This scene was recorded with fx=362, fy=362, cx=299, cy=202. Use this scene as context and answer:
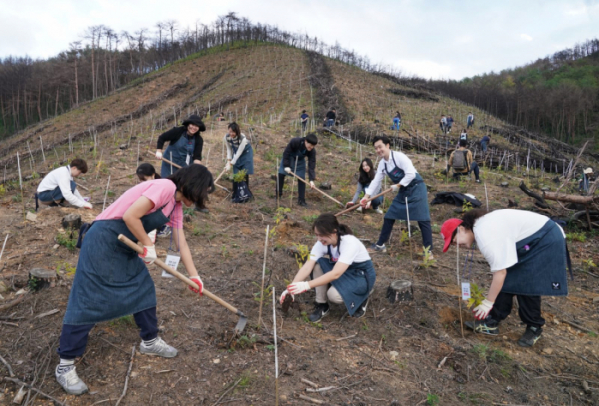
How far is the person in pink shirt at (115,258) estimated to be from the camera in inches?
84.6

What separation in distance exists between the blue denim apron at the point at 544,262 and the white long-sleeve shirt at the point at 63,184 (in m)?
5.46

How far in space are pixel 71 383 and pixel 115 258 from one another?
2.67 ft

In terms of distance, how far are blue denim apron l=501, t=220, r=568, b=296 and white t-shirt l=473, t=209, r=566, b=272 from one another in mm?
92

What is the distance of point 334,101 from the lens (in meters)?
24.4

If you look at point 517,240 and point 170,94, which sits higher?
point 170,94

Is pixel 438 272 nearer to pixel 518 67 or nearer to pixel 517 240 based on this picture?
pixel 517 240

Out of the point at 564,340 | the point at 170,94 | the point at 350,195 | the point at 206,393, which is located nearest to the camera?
the point at 206,393

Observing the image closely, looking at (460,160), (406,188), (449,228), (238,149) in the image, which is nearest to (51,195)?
(238,149)

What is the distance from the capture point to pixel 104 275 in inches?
86.3

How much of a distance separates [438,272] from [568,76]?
210 feet

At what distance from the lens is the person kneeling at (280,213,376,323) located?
2973mm

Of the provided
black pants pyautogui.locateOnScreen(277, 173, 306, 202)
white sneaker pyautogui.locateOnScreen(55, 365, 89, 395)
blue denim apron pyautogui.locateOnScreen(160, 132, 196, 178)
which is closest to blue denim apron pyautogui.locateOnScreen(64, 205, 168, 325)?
white sneaker pyautogui.locateOnScreen(55, 365, 89, 395)

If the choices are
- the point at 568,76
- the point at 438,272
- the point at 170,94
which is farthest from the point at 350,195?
the point at 568,76

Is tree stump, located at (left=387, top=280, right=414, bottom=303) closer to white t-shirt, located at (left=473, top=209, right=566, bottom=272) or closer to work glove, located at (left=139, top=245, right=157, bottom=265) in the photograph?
white t-shirt, located at (left=473, top=209, right=566, bottom=272)
